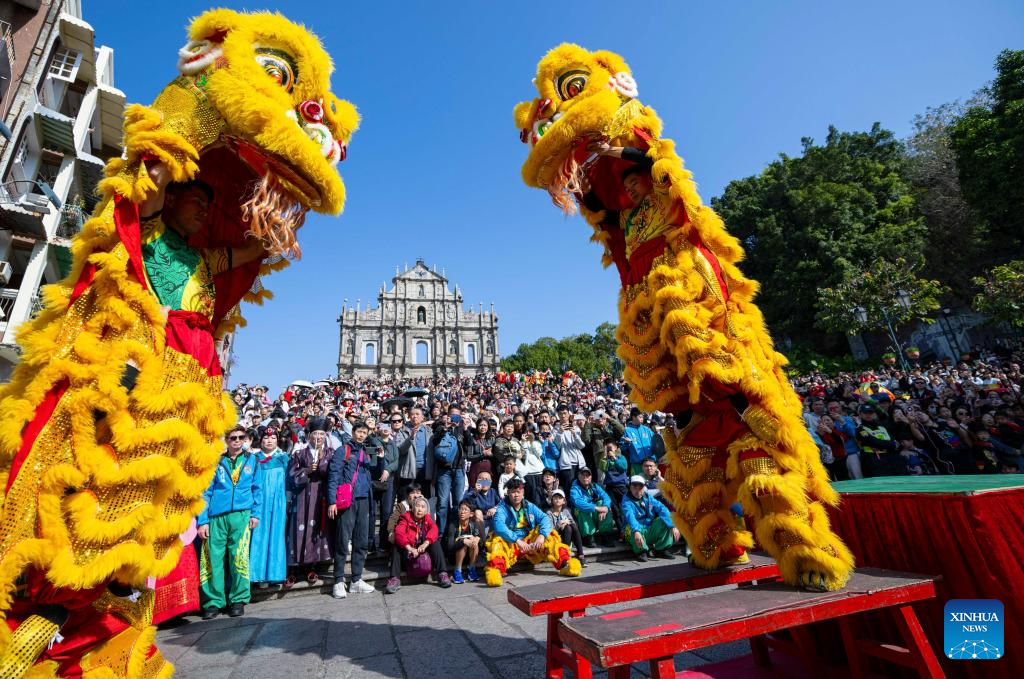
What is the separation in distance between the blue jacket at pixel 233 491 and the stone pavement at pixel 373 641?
1064 millimetres

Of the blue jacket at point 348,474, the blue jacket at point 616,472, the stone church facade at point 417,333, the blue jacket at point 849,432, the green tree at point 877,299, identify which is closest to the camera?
the blue jacket at point 348,474

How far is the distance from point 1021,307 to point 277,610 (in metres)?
21.7

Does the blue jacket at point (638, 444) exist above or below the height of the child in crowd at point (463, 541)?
above

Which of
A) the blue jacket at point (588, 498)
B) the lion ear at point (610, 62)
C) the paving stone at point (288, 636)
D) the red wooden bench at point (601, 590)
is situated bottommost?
the paving stone at point (288, 636)

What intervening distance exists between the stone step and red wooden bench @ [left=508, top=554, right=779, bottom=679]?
418 centimetres

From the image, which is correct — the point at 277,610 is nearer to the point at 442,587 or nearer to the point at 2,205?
the point at 442,587

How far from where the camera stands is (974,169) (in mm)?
20781

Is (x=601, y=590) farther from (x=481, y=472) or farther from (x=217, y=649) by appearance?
(x=481, y=472)

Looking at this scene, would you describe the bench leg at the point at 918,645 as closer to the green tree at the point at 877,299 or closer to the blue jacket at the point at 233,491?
the blue jacket at the point at 233,491

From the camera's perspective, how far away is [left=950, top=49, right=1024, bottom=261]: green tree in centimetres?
1900

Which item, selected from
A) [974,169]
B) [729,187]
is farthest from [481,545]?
[729,187]

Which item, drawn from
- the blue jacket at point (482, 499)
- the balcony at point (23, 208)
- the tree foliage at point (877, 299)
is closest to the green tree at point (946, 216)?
the tree foliage at point (877, 299)

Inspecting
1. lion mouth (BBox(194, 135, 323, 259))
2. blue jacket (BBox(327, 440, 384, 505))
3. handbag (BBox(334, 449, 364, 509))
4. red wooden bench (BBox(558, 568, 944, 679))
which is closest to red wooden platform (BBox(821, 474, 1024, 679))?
red wooden bench (BBox(558, 568, 944, 679))

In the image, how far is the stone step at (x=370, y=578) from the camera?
17.8 feet
